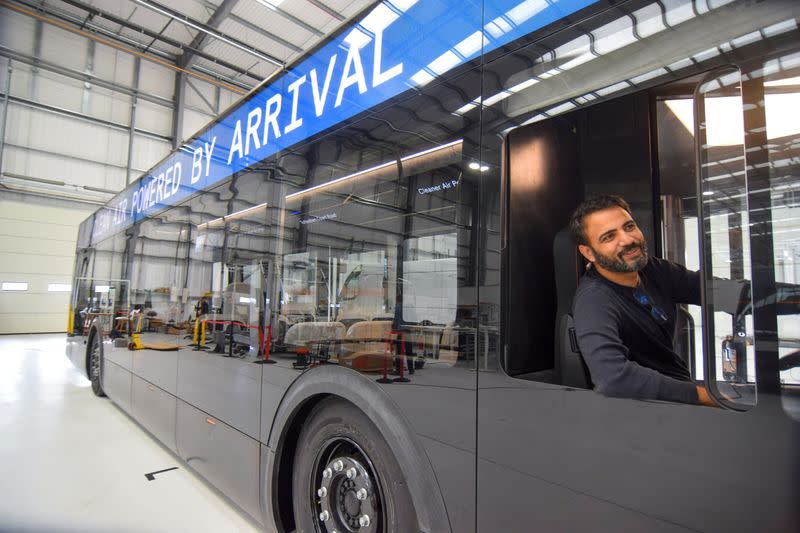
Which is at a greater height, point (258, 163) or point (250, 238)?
point (258, 163)

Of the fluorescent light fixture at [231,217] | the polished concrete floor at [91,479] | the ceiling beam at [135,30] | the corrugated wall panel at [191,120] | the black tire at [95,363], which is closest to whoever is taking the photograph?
the fluorescent light fixture at [231,217]

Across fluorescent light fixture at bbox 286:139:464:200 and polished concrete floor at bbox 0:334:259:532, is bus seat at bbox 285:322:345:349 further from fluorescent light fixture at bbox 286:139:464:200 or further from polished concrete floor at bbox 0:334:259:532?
polished concrete floor at bbox 0:334:259:532

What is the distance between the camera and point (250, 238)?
252 cm

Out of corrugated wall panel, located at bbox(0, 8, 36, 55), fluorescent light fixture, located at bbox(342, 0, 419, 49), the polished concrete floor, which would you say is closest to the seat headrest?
fluorescent light fixture, located at bbox(342, 0, 419, 49)

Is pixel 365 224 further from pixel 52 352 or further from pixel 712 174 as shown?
pixel 52 352

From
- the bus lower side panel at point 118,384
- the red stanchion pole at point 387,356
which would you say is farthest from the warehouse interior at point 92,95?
the red stanchion pole at point 387,356

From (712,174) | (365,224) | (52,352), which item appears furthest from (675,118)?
(52,352)

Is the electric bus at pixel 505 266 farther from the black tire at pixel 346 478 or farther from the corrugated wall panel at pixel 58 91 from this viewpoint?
the corrugated wall panel at pixel 58 91

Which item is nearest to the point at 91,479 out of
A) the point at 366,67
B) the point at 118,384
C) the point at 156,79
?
the point at 118,384

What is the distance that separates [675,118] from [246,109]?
2379mm

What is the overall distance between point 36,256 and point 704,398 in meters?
20.4

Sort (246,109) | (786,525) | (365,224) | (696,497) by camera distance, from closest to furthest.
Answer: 1. (786,525)
2. (696,497)
3. (365,224)
4. (246,109)

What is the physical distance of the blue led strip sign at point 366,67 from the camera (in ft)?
4.26

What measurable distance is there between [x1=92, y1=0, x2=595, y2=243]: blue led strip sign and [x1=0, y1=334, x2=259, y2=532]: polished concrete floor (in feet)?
7.13
